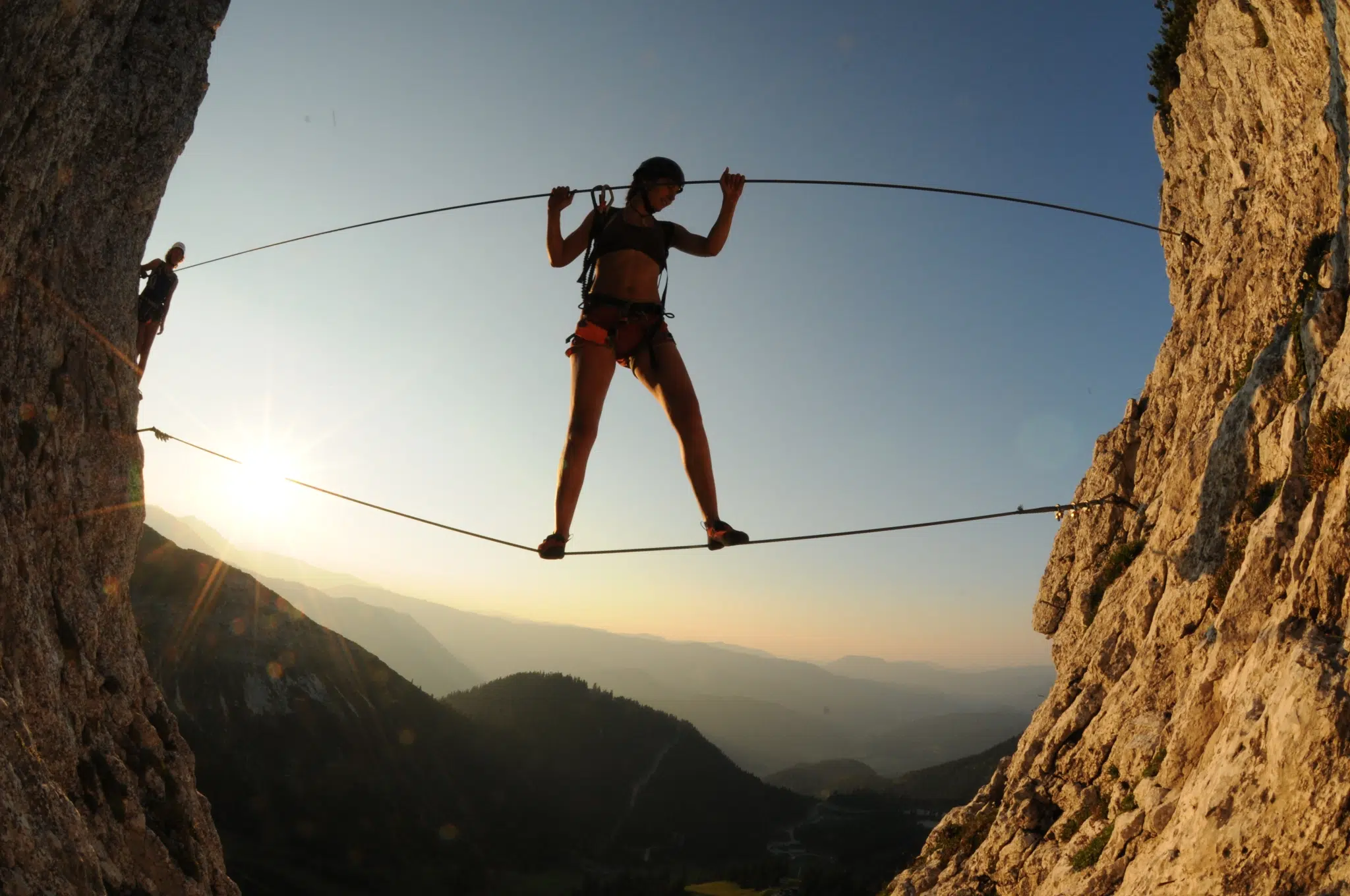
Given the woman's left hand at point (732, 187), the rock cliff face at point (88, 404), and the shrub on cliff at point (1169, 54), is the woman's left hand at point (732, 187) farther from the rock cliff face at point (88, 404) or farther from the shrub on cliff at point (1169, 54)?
the shrub on cliff at point (1169, 54)

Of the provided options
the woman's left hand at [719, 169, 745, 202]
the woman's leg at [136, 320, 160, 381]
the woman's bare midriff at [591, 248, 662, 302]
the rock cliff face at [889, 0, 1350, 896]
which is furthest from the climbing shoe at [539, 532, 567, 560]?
the woman's leg at [136, 320, 160, 381]

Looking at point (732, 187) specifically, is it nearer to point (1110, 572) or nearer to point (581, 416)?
point (581, 416)

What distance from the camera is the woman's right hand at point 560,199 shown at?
7.82 meters

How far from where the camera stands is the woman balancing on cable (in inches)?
303

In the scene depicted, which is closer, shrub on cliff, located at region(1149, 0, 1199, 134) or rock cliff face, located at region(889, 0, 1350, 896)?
rock cliff face, located at region(889, 0, 1350, 896)

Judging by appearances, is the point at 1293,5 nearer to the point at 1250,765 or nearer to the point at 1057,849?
the point at 1250,765

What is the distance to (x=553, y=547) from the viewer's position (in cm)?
771

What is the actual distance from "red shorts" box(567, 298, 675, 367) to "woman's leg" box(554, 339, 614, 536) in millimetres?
87

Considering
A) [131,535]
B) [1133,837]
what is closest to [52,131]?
[131,535]

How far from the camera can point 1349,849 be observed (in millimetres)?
6438

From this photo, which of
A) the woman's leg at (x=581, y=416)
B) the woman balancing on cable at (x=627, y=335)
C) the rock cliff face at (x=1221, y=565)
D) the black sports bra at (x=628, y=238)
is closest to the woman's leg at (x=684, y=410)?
the woman balancing on cable at (x=627, y=335)

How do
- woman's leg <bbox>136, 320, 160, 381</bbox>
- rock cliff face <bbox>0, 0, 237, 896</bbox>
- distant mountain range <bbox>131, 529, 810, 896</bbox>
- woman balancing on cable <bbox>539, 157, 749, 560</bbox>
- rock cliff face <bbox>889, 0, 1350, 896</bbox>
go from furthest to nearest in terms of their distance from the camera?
1. distant mountain range <bbox>131, 529, 810, 896</bbox>
2. woman's leg <bbox>136, 320, 160, 381</bbox>
3. rock cliff face <bbox>0, 0, 237, 896</bbox>
4. woman balancing on cable <bbox>539, 157, 749, 560</bbox>
5. rock cliff face <bbox>889, 0, 1350, 896</bbox>

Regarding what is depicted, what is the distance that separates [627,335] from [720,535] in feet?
7.46

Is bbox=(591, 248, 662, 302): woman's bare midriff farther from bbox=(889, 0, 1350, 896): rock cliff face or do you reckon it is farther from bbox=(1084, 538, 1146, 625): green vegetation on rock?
bbox=(1084, 538, 1146, 625): green vegetation on rock
